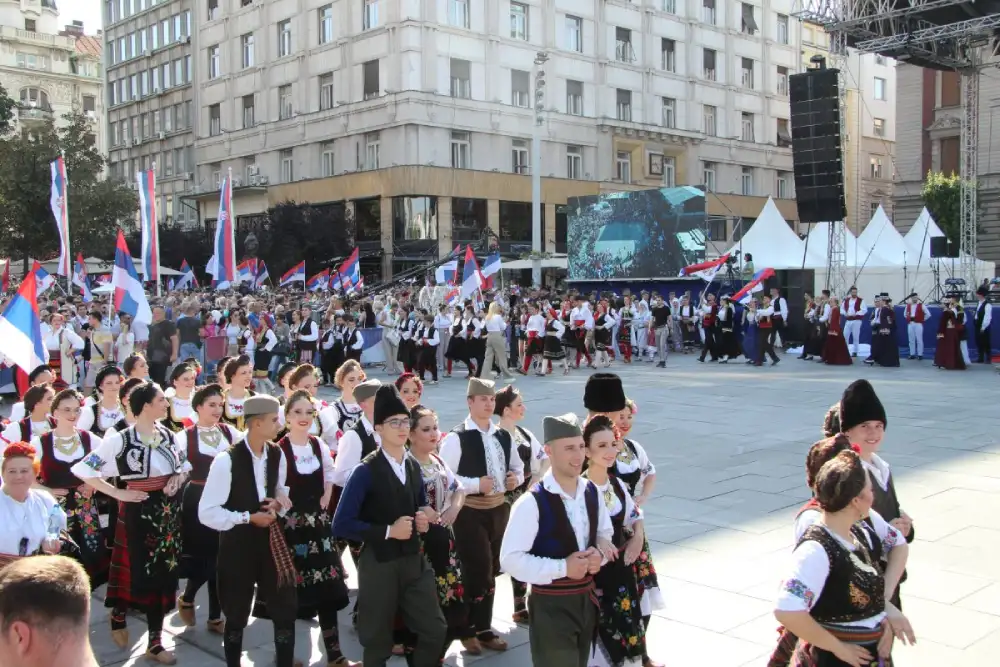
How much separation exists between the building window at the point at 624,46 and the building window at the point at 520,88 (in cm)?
595

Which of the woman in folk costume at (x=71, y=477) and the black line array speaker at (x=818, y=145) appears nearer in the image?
the woman in folk costume at (x=71, y=477)

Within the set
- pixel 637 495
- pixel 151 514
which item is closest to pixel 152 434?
pixel 151 514

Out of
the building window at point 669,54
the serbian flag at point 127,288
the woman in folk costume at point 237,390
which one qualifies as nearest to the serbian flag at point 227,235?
the serbian flag at point 127,288

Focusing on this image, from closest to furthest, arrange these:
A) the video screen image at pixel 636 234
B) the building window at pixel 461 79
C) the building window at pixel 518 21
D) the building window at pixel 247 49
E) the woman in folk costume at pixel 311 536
A: the woman in folk costume at pixel 311 536 < the video screen image at pixel 636 234 < the building window at pixel 461 79 < the building window at pixel 518 21 < the building window at pixel 247 49

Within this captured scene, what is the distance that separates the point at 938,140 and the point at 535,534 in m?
49.9

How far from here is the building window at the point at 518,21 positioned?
46375 mm

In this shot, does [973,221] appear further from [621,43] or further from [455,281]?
[621,43]

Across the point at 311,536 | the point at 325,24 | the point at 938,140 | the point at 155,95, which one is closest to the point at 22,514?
the point at 311,536

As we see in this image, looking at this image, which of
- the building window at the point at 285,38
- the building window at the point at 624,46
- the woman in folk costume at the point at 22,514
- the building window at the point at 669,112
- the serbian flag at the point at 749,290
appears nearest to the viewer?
the woman in folk costume at the point at 22,514

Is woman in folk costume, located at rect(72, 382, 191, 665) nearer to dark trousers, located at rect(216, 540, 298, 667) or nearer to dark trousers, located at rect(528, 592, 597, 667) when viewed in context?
dark trousers, located at rect(216, 540, 298, 667)

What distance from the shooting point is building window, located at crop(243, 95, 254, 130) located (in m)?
52.5

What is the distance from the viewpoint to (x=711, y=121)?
55.0 m

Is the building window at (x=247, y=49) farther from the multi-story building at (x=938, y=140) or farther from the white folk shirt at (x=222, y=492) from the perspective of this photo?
the white folk shirt at (x=222, y=492)

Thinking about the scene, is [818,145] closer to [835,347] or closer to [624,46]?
[835,347]
